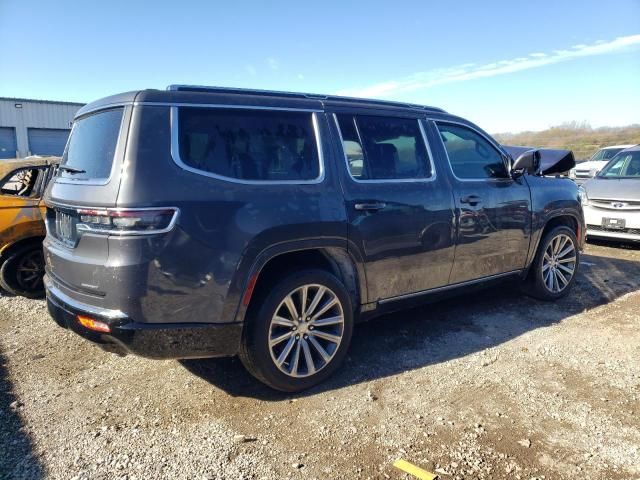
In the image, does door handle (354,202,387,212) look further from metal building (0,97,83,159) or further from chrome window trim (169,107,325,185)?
metal building (0,97,83,159)

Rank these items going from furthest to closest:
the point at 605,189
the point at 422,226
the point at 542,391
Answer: the point at 605,189 → the point at 422,226 → the point at 542,391

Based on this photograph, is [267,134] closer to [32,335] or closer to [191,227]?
[191,227]

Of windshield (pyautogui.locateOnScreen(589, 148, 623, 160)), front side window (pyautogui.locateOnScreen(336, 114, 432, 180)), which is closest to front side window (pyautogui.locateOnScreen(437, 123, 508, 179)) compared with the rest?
front side window (pyautogui.locateOnScreen(336, 114, 432, 180))

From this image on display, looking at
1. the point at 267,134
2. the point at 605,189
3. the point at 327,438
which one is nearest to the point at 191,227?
the point at 267,134

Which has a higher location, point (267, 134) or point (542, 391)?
point (267, 134)

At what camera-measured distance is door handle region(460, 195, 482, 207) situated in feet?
14.0

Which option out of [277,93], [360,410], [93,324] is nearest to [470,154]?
[277,93]

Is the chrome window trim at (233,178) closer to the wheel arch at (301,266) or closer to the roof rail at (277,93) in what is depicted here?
the roof rail at (277,93)

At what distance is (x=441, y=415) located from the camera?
313 centimetres

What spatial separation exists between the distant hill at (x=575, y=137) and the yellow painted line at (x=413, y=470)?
106 feet

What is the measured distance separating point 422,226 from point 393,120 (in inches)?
35.8

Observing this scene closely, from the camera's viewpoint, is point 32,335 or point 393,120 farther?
point 32,335

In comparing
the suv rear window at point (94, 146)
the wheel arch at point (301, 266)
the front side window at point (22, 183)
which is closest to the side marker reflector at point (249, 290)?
the wheel arch at point (301, 266)

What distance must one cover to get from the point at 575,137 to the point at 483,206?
40.4 meters
